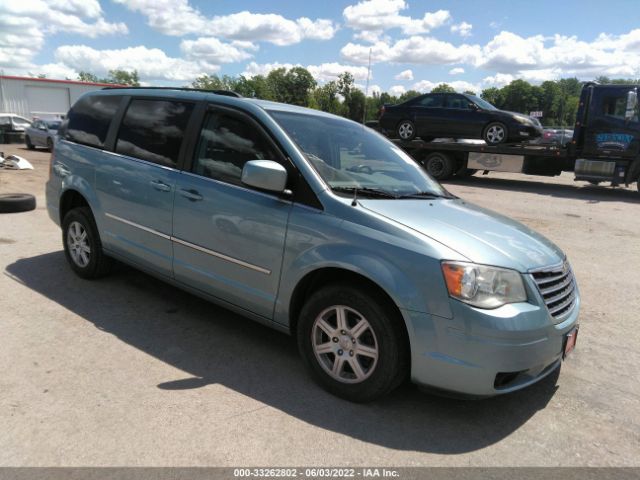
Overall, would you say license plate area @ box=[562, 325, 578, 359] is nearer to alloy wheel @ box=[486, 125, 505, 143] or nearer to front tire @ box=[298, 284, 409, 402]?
front tire @ box=[298, 284, 409, 402]

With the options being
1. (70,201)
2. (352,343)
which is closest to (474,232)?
(352,343)

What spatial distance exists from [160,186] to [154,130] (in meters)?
0.59

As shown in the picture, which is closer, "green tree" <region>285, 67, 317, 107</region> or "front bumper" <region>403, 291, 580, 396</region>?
"front bumper" <region>403, 291, 580, 396</region>

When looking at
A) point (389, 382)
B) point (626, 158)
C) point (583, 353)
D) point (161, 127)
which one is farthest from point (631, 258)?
point (626, 158)

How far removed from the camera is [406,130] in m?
16.0

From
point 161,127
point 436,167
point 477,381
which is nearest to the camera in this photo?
point 477,381

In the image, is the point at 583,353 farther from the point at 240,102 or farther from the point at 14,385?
the point at 14,385

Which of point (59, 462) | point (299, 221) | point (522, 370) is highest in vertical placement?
point (299, 221)

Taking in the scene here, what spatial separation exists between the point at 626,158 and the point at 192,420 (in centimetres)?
1464

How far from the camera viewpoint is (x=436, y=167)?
53.4 feet

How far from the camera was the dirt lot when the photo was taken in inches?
101

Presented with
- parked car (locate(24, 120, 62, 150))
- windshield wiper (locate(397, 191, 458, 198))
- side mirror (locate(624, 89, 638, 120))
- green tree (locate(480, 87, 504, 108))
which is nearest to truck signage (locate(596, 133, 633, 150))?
side mirror (locate(624, 89, 638, 120))

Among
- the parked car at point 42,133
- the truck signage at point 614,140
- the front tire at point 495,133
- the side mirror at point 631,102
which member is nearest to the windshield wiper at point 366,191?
the side mirror at point 631,102

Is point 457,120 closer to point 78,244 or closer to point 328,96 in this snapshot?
point 78,244
